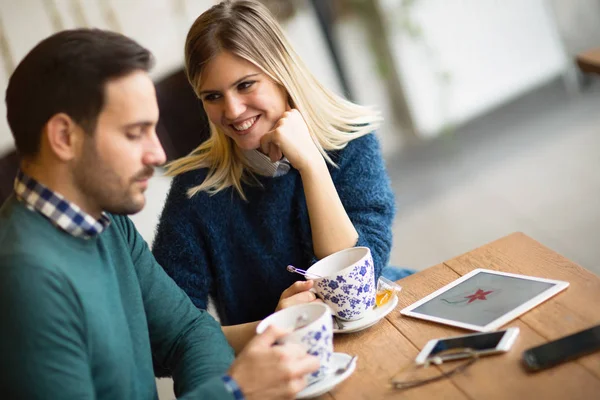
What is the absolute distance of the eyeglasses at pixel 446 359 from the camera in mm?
915

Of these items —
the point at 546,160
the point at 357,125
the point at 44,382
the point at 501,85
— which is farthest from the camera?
the point at 501,85

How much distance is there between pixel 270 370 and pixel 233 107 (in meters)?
0.64

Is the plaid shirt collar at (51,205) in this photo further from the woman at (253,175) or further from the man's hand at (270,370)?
the woman at (253,175)

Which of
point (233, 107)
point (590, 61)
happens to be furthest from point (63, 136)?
point (590, 61)

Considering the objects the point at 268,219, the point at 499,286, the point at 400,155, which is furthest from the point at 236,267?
the point at 400,155

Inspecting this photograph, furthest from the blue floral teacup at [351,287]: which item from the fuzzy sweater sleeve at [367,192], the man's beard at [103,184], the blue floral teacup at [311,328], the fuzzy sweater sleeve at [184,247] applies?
the fuzzy sweater sleeve at [184,247]

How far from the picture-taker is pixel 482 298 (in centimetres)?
108

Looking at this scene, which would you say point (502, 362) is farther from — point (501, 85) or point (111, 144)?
point (501, 85)

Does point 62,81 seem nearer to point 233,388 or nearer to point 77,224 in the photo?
point 77,224

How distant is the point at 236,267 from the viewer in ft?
5.09

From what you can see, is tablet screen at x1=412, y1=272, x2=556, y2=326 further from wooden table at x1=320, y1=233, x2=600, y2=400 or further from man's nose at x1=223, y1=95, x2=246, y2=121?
man's nose at x1=223, y1=95, x2=246, y2=121

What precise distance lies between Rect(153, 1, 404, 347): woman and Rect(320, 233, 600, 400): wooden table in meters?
0.24

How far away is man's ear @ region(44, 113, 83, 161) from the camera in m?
0.90

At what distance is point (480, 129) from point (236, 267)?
2.57 meters
